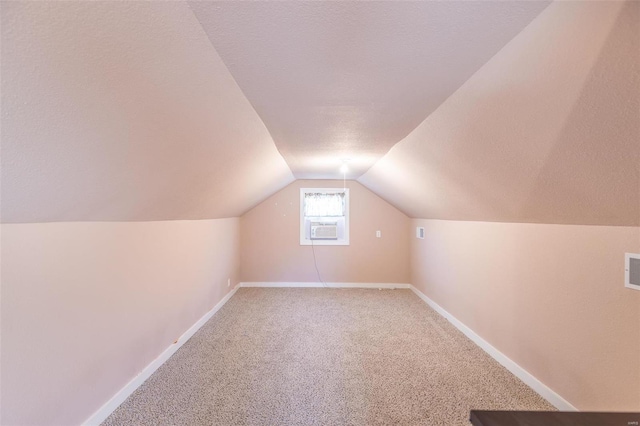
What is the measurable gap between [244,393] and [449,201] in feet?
8.07

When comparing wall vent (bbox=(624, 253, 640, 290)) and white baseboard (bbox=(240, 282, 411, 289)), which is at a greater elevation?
wall vent (bbox=(624, 253, 640, 290))

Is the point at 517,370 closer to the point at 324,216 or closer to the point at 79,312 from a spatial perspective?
the point at 79,312

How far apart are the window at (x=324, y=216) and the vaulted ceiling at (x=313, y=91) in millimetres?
3239

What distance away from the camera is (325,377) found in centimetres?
243

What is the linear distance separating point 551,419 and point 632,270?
1.23 meters

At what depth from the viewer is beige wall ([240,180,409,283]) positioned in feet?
17.5

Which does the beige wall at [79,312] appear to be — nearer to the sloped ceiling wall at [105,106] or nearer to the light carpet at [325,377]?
the sloped ceiling wall at [105,106]

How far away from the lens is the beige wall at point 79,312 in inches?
55.9

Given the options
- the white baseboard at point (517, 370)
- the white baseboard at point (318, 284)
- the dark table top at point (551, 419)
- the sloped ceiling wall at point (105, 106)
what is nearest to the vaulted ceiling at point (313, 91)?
the sloped ceiling wall at point (105, 106)

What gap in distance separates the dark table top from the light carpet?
1.26 metres

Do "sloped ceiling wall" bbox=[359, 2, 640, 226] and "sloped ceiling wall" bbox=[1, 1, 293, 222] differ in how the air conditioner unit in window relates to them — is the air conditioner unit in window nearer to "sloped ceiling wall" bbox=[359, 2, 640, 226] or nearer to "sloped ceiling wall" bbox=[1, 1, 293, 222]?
"sloped ceiling wall" bbox=[359, 2, 640, 226]

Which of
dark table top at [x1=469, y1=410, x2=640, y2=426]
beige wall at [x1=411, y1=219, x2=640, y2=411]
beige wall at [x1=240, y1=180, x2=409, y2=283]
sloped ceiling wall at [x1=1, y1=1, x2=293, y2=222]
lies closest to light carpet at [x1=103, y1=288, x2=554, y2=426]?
beige wall at [x1=411, y1=219, x2=640, y2=411]

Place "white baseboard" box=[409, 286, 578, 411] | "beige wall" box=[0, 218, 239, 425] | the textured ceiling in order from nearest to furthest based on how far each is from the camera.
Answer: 1. the textured ceiling
2. "beige wall" box=[0, 218, 239, 425]
3. "white baseboard" box=[409, 286, 578, 411]

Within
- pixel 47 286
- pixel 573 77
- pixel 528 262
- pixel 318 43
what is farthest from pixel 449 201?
pixel 47 286
